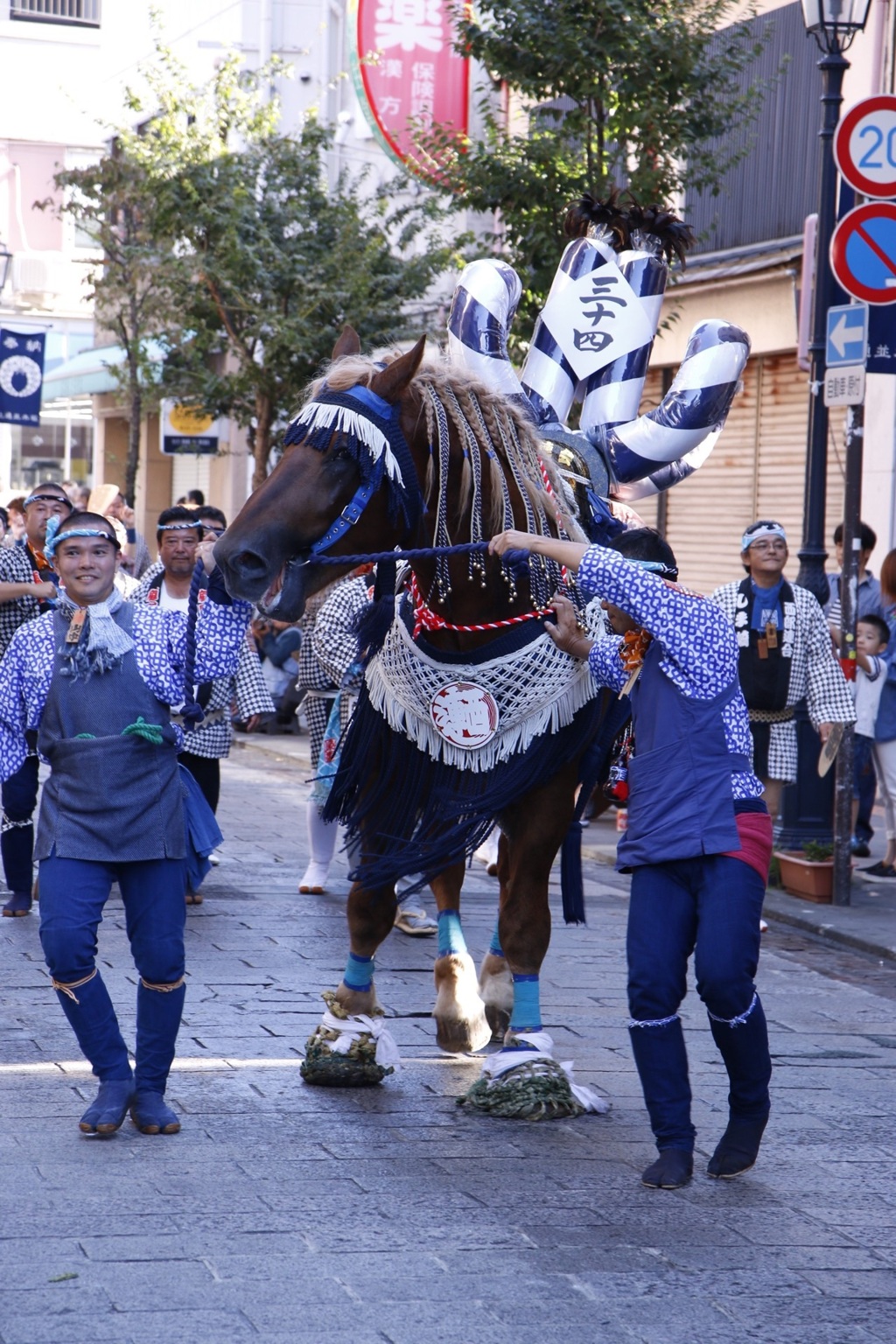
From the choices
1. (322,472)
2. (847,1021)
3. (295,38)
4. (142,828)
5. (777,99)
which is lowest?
(847,1021)

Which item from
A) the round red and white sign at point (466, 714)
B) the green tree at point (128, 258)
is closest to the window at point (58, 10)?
the green tree at point (128, 258)

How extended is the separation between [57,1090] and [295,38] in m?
24.8

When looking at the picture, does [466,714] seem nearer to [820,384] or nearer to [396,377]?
[396,377]

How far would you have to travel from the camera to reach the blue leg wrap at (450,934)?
20.3 feet

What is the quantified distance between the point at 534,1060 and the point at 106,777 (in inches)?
60.5

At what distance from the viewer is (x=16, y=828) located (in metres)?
8.95

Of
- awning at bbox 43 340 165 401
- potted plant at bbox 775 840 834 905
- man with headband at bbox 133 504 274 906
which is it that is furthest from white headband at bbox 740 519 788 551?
awning at bbox 43 340 165 401

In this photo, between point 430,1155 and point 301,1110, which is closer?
point 430,1155

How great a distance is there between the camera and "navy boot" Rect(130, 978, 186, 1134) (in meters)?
5.29

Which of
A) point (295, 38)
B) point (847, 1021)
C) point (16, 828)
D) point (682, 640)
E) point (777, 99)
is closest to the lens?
point (682, 640)

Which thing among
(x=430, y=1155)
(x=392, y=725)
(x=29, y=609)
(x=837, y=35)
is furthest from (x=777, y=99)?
(x=430, y=1155)

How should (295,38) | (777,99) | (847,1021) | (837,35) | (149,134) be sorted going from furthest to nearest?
(295,38), (149,134), (777,99), (837,35), (847,1021)

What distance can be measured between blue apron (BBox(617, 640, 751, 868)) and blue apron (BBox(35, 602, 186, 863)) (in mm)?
1337

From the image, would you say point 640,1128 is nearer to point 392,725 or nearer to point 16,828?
point 392,725
